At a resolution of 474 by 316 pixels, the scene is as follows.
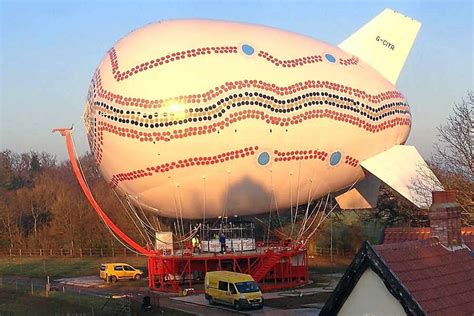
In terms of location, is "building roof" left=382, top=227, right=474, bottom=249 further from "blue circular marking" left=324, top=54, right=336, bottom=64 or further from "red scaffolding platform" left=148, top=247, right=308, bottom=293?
"blue circular marking" left=324, top=54, right=336, bottom=64

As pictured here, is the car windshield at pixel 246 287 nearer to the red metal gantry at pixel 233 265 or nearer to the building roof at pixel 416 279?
the red metal gantry at pixel 233 265

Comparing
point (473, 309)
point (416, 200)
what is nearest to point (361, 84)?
point (416, 200)

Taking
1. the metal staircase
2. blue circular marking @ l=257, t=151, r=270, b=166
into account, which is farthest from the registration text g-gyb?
the metal staircase

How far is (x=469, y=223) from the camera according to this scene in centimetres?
2631

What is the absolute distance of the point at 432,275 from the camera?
1076 centimetres

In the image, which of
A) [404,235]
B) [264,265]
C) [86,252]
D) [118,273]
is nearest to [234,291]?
[264,265]

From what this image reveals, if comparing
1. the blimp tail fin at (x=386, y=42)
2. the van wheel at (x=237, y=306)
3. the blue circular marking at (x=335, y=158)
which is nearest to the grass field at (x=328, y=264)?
the blue circular marking at (x=335, y=158)

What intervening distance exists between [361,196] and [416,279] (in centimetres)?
2544

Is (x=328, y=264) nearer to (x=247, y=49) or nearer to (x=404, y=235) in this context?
(x=247, y=49)

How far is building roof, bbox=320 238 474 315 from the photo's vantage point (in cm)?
993

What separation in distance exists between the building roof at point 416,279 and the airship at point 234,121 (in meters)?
16.9

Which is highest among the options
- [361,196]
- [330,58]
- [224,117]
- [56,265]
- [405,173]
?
[330,58]

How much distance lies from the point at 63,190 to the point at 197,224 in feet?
105

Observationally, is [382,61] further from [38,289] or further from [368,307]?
[368,307]
